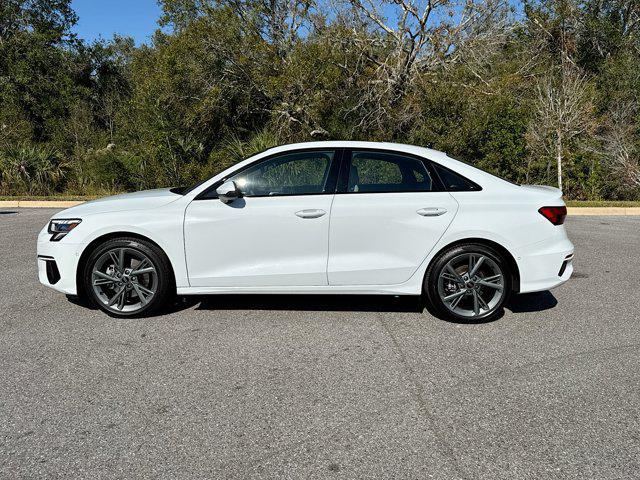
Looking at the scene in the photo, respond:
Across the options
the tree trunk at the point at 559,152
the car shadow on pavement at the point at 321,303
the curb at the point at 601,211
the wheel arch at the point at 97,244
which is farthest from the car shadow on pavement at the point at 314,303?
the tree trunk at the point at 559,152

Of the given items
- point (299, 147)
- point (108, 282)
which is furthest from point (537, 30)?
point (108, 282)

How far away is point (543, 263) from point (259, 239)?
2.51 meters

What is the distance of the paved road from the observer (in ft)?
8.87

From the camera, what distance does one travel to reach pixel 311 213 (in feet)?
15.0

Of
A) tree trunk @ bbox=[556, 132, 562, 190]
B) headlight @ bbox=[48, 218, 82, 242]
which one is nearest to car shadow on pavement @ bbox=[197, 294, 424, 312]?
headlight @ bbox=[48, 218, 82, 242]

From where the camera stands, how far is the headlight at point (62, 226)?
4766mm

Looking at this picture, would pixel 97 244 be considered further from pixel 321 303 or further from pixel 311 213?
pixel 321 303

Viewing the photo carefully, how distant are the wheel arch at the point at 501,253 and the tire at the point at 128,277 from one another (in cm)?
238

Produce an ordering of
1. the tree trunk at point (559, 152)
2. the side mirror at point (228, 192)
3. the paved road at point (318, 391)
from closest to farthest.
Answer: the paved road at point (318, 391) < the side mirror at point (228, 192) < the tree trunk at point (559, 152)

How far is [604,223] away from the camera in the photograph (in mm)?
11016

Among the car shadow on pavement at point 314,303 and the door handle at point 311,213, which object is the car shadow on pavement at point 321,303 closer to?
the car shadow on pavement at point 314,303

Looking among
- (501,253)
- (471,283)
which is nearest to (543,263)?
(501,253)

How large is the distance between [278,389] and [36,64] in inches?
958

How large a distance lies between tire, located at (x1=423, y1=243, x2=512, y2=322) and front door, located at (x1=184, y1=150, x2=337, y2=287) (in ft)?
3.30
